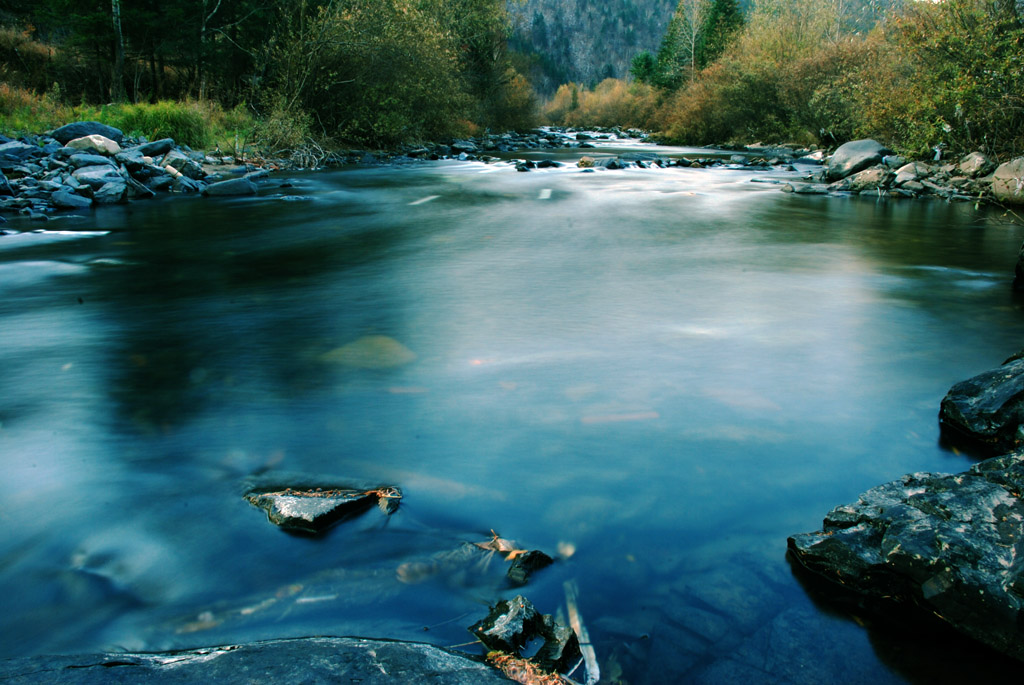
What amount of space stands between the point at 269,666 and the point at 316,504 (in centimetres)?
117

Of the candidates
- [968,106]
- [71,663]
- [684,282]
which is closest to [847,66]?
[968,106]

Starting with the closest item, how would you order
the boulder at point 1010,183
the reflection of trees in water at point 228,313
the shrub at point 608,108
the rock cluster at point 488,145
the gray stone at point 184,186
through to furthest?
the reflection of trees in water at point 228,313 < the boulder at point 1010,183 < the gray stone at point 184,186 < the rock cluster at point 488,145 < the shrub at point 608,108

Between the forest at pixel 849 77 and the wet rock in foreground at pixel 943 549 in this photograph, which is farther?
the forest at pixel 849 77

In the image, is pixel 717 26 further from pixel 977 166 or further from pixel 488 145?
pixel 977 166

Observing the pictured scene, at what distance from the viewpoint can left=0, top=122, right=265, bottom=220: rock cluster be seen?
11734 mm

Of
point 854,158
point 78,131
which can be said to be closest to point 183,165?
point 78,131

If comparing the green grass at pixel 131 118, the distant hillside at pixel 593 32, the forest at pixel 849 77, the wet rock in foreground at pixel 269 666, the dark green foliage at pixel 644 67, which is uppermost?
the distant hillside at pixel 593 32

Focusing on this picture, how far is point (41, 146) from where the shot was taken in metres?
13.8

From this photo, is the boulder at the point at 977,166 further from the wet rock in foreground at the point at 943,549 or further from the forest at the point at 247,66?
the forest at the point at 247,66

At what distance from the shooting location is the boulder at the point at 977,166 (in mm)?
14133

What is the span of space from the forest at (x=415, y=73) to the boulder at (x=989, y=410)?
12498 millimetres

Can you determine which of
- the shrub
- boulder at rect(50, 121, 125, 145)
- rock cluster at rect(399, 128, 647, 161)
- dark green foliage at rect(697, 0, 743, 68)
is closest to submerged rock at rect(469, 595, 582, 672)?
boulder at rect(50, 121, 125, 145)

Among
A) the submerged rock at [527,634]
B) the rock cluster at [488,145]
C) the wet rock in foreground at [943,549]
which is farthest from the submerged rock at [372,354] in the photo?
the rock cluster at [488,145]

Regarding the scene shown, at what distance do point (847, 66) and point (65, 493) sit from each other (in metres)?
28.1
